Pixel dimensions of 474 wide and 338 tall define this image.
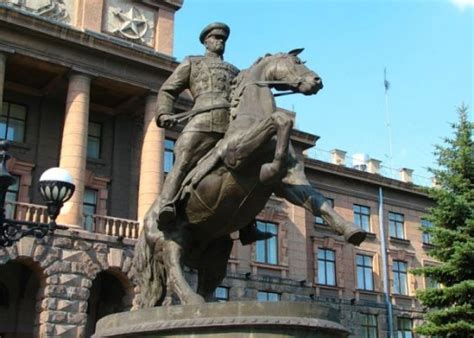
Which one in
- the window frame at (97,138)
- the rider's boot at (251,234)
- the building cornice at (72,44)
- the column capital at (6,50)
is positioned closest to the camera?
the rider's boot at (251,234)

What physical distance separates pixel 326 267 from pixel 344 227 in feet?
100

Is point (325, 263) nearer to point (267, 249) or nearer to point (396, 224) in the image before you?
point (267, 249)

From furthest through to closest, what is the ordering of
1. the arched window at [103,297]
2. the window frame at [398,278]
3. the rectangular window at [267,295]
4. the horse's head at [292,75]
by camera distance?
the window frame at [398,278], the rectangular window at [267,295], the arched window at [103,297], the horse's head at [292,75]

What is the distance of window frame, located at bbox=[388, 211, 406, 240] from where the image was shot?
3984 centimetres

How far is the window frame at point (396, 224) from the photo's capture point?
39.8m

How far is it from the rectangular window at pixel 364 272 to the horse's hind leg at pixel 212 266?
102ft

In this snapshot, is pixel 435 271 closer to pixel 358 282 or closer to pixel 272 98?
pixel 358 282

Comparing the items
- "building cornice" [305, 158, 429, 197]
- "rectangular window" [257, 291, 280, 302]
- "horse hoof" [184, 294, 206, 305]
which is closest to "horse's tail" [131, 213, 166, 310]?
"horse hoof" [184, 294, 206, 305]

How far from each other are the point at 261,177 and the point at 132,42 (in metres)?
22.8

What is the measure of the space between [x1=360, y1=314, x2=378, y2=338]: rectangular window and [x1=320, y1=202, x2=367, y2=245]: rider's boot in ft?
103

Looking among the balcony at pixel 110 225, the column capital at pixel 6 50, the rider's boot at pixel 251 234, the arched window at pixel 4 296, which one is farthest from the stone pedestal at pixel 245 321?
the arched window at pixel 4 296

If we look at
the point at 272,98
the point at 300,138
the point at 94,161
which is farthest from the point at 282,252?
the point at 272,98

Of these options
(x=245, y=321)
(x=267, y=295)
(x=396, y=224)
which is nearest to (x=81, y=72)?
(x=267, y=295)

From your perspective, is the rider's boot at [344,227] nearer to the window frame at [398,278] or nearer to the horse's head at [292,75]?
the horse's head at [292,75]
